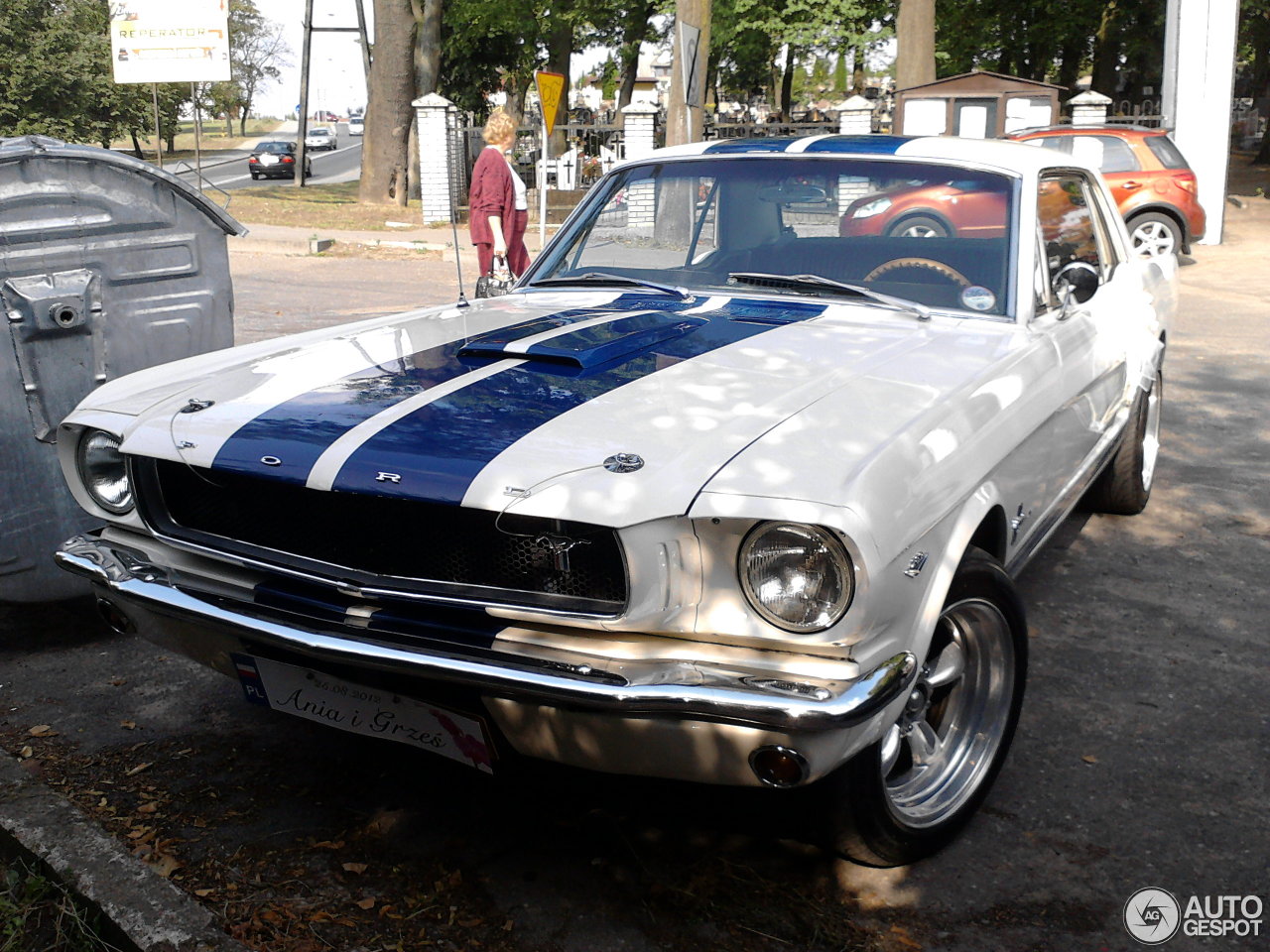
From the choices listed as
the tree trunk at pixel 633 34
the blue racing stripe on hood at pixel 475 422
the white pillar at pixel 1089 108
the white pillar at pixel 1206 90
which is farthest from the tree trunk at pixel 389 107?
the blue racing stripe on hood at pixel 475 422


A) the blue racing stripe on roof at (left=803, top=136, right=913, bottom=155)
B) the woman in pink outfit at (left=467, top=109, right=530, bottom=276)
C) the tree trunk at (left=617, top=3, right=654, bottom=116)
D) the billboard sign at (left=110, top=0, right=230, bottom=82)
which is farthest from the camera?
the tree trunk at (left=617, top=3, right=654, bottom=116)

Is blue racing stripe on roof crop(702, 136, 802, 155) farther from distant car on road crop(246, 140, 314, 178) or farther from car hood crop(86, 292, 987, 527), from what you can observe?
distant car on road crop(246, 140, 314, 178)

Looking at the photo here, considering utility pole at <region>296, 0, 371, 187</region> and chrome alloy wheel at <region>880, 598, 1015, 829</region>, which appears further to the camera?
utility pole at <region>296, 0, 371, 187</region>

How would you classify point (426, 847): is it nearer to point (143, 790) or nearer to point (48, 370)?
point (143, 790)

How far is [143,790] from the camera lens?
3.33 meters

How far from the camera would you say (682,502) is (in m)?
2.31

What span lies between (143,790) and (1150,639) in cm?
325

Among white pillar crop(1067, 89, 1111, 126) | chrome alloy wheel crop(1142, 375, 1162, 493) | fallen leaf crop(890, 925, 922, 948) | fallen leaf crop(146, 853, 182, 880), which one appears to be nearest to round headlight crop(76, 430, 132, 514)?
fallen leaf crop(146, 853, 182, 880)

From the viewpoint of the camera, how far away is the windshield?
12.5 ft

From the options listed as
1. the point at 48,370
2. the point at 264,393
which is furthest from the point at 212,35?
the point at 264,393

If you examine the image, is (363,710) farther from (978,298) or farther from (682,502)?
(978,298)

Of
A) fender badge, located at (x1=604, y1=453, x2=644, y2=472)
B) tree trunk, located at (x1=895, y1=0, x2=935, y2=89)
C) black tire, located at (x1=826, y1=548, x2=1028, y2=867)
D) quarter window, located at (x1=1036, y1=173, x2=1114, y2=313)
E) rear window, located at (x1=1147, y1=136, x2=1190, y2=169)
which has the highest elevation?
tree trunk, located at (x1=895, y1=0, x2=935, y2=89)

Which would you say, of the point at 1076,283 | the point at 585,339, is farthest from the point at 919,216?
the point at 585,339

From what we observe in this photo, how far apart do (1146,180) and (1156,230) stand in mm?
585
